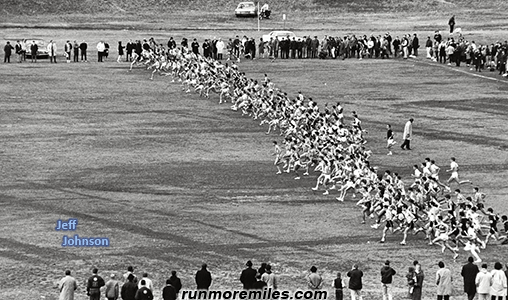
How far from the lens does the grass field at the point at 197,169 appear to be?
102 feet

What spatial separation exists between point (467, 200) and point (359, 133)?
11.5 m

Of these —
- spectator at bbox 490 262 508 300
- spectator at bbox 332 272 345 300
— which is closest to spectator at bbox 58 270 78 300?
spectator at bbox 332 272 345 300

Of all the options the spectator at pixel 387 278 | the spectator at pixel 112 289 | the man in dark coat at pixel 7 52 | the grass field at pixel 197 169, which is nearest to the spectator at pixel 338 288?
the spectator at pixel 387 278

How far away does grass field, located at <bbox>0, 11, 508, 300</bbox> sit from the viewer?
31188 mm

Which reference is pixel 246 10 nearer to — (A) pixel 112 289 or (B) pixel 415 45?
(B) pixel 415 45

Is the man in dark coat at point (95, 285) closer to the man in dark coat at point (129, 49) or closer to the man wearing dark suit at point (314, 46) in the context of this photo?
the man in dark coat at point (129, 49)

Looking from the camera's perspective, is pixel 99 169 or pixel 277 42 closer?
pixel 99 169

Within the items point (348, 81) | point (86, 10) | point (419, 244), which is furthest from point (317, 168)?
point (86, 10)

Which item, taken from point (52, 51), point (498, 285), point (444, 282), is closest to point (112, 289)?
point (444, 282)

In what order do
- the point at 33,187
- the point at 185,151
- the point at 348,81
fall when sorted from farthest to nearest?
the point at 348,81, the point at 185,151, the point at 33,187

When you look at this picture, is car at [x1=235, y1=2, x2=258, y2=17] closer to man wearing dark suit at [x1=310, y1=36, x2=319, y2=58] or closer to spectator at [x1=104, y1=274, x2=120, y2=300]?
man wearing dark suit at [x1=310, y1=36, x2=319, y2=58]

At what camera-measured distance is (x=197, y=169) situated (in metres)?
43.1

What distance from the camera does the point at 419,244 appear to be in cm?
3300

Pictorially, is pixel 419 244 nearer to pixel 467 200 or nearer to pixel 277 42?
pixel 467 200
